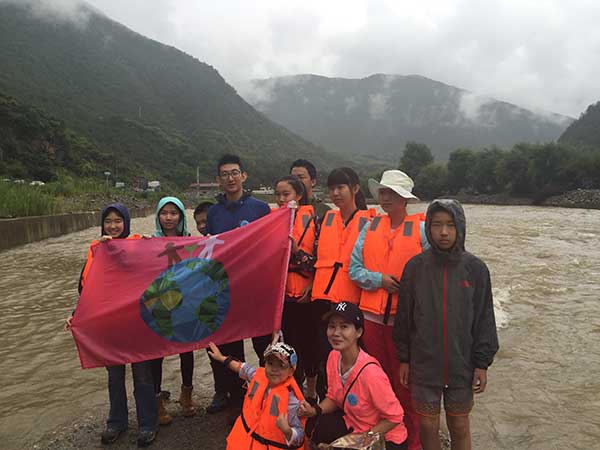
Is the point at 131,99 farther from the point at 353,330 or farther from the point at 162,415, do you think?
the point at 353,330

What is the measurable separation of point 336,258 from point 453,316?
3.41ft

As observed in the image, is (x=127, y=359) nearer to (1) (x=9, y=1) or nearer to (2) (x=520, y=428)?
(2) (x=520, y=428)

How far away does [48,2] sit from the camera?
555 ft

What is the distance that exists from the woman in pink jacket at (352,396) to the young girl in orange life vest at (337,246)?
47 cm

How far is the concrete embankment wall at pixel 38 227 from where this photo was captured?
14391 mm

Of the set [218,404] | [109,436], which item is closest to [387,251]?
[218,404]

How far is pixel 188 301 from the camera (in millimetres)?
3395

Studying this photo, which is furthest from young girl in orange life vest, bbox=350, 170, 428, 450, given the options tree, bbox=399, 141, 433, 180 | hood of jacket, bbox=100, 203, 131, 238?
→ tree, bbox=399, 141, 433, 180

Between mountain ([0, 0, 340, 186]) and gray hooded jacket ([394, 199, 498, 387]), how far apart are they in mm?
55974

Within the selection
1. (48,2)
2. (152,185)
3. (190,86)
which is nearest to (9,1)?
(48,2)

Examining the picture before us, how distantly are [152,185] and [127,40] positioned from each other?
159 metres

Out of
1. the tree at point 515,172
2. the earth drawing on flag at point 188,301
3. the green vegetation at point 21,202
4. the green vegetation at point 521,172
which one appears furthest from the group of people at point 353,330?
the tree at point 515,172

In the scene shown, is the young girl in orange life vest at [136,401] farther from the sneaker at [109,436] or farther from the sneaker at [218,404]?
the sneaker at [218,404]

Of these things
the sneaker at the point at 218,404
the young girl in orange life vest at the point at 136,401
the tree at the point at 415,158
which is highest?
the tree at the point at 415,158
